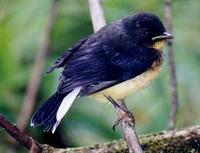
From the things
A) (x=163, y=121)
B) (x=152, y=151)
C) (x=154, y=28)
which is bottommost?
(x=163, y=121)

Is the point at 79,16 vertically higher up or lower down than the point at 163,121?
higher up

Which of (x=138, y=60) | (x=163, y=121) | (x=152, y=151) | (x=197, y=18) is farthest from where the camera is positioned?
(x=197, y=18)

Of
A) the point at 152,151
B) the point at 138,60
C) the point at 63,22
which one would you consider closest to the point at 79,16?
the point at 63,22

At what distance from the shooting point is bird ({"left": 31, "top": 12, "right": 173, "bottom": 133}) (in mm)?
3338

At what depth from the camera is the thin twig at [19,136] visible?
266cm

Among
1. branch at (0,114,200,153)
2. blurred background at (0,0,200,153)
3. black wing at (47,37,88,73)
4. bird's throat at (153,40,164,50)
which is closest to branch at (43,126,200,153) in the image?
branch at (0,114,200,153)

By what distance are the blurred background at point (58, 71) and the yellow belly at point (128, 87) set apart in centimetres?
46

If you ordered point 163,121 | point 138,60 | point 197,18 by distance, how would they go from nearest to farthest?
point 138,60 < point 163,121 < point 197,18

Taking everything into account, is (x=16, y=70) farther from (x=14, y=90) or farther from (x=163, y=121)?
(x=163, y=121)

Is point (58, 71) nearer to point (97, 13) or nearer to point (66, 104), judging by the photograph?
point (97, 13)

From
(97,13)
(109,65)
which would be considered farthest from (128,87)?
(97,13)

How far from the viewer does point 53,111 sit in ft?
10.9

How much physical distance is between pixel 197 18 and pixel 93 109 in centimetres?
86

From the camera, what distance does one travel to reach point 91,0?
12.1 ft
